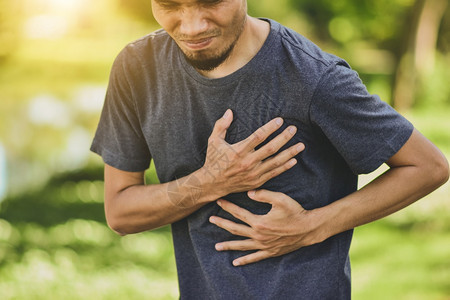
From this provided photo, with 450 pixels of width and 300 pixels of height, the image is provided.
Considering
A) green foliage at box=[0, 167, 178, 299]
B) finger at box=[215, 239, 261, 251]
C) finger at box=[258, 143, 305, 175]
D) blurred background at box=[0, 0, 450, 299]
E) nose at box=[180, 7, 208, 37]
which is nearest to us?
nose at box=[180, 7, 208, 37]

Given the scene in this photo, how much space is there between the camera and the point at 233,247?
1.96 metres

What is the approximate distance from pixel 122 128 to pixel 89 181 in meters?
6.78

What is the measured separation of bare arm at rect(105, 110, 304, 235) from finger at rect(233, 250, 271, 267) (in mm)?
208

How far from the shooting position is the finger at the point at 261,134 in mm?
1823

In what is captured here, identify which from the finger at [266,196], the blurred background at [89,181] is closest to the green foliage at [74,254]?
the blurred background at [89,181]

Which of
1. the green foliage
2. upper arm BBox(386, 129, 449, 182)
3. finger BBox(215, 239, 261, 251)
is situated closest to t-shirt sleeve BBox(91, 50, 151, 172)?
finger BBox(215, 239, 261, 251)

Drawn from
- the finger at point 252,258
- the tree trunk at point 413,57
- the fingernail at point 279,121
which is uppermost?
the fingernail at point 279,121

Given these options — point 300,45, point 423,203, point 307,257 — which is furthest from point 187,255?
point 423,203

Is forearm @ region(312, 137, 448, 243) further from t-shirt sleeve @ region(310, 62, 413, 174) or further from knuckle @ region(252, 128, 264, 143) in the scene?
knuckle @ region(252, 128, 264, 143)

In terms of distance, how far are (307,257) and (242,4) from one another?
2.66 ft

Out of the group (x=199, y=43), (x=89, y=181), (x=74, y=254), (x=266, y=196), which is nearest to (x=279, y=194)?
(x=266, y=196)

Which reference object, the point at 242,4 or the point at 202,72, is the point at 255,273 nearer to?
the point at 202,72

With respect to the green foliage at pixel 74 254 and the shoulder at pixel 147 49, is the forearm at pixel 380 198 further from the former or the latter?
the green foliage at pixel 74 254

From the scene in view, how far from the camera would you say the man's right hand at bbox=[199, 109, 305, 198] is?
1.85m
